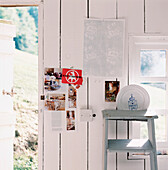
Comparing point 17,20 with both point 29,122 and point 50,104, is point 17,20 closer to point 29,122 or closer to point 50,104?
point 29,122

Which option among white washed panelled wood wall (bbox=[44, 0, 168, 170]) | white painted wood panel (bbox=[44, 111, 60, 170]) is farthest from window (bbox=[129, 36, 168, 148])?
white painted wood panel (bbox=[44, 111, 60, 170])

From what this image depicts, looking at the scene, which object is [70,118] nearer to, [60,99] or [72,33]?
[60,99]

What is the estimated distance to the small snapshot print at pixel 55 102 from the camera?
2.24 metres

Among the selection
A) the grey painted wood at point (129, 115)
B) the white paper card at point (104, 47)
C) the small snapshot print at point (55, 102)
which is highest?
the white paper card at point (104, 47)

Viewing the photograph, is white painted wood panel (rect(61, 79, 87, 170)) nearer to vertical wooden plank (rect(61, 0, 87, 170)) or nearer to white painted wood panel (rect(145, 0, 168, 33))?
vertical wooden plank (rect(61, 0, 87, 170))

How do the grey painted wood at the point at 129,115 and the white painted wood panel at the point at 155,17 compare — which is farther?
the white painted wood panel at the point at 155,17

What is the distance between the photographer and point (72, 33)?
2234mm

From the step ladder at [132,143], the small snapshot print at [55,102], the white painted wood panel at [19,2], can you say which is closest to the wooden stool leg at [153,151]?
the step ladder at [132,143]

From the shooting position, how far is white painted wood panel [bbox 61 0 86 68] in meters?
2.23

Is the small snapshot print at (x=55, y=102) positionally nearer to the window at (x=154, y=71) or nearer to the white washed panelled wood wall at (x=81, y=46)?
the white washed panelled wood wall at (x=81, y=46)

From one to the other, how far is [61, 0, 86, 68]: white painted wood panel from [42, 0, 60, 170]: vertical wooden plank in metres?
0.06

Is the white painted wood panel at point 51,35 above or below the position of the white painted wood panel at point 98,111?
above

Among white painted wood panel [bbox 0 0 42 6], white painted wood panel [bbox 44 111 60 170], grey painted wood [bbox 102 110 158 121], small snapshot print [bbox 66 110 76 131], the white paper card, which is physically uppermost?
white painted wood panel [bbox 0 0 42 6]

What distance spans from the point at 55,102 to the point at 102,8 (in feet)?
3.02
